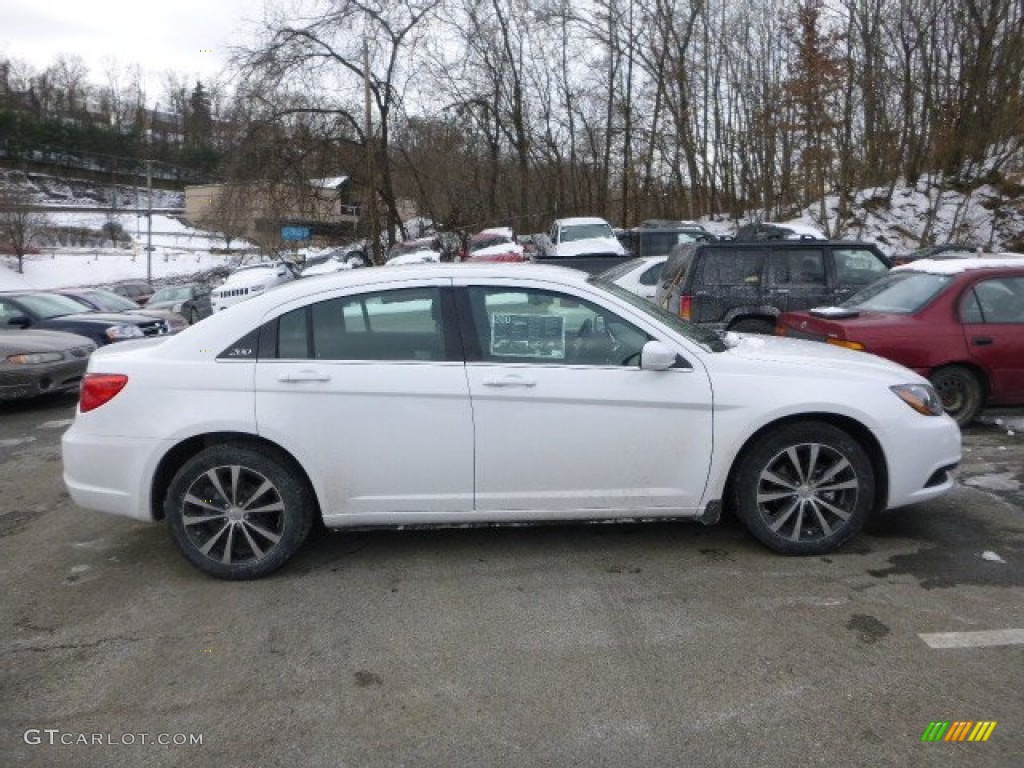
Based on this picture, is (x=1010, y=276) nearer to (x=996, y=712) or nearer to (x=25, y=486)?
(x=996, y=712)

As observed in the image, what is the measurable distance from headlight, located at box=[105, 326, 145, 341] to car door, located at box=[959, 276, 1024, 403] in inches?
419

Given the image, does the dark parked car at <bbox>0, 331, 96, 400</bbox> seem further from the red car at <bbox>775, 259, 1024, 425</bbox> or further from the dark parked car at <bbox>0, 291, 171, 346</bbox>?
the red car at <bbox>775, 259, 1024, 425</bbox>

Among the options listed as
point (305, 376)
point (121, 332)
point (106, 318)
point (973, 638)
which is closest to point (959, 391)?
point (973, 638)

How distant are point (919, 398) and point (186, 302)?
23458mm

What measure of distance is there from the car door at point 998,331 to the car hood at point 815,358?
2846 millimetres

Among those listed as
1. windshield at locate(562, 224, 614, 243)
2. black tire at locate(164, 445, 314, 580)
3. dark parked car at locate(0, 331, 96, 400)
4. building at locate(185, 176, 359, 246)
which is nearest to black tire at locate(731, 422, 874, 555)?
black tire at locate(164, 445, 314, 580)

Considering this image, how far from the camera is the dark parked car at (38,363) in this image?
9203 mm

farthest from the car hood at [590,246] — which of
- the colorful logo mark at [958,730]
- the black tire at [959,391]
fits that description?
the colorful logo mark at [958,730]

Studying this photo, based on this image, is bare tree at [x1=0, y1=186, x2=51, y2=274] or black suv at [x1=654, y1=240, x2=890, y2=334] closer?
black suv at [x1=654, y1=240, x2=890, y2=334]

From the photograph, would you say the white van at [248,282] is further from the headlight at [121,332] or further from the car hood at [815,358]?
the car hood at [815,358]

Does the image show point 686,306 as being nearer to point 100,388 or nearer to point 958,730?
point 100,388

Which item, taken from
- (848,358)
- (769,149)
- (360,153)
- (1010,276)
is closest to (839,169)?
(769,149)

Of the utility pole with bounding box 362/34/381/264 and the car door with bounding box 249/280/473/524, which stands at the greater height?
the utility pole with bounding box 362/34/381/264

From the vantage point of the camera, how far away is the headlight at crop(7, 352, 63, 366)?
9289 mm
